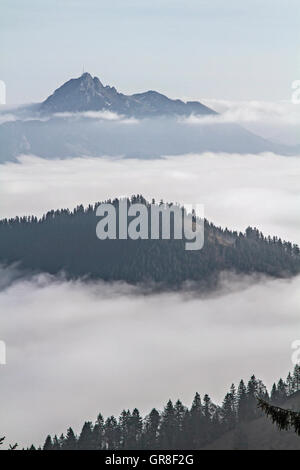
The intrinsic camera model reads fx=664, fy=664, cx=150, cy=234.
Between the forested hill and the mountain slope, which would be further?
the forested hill

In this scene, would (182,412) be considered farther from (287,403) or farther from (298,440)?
(298,440)

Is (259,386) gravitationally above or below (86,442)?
above

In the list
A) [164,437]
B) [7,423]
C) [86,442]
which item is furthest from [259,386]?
[7,423]

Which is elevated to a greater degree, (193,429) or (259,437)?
(193,429)

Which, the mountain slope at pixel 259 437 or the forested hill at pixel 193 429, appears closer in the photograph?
the mountain slope at pixel 259 437

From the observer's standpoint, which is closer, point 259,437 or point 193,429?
point 259,437
